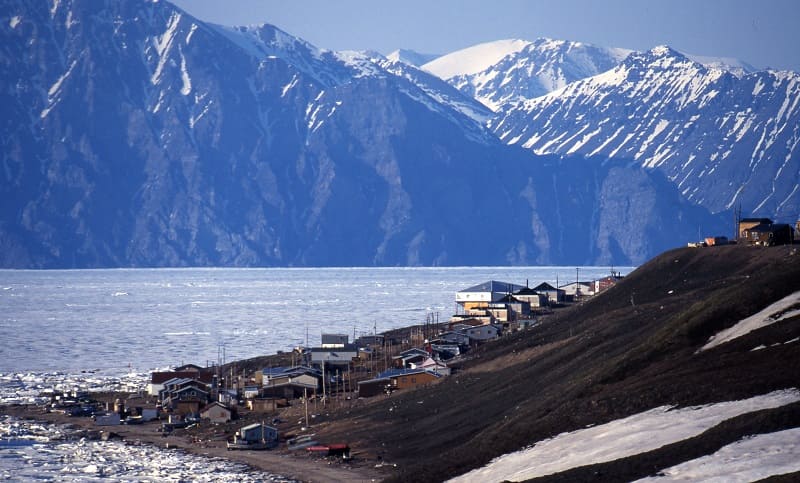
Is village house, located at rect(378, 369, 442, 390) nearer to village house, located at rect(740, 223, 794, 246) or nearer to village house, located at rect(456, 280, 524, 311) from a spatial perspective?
village house, located at rect(740, 223, 794, 246)

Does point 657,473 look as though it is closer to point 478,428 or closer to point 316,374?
point 478,428

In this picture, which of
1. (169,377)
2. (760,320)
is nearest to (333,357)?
(169,377)

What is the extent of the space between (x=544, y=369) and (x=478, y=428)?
34.7 ft

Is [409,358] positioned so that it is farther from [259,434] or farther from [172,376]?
[259,434]

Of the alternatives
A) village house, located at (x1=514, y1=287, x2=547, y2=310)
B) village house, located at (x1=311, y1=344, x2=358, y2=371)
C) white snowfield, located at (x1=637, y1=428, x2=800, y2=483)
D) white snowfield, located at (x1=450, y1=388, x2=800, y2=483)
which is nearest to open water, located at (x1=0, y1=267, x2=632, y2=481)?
village house, located at (x1=311, y1=344, x2=358, y2=371)

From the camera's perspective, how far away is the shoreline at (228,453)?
63.8 m

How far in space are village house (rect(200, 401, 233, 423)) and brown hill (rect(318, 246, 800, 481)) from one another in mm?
10854

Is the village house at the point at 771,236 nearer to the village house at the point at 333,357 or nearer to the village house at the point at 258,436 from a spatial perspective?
the village house at the point at 333,357

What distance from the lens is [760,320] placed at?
5697 cm

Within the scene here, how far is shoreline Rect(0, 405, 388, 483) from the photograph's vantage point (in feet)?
209

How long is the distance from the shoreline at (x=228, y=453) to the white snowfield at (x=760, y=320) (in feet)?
48.3

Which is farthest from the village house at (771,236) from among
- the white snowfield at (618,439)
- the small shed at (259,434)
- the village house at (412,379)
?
the white snowfield at (618,439)

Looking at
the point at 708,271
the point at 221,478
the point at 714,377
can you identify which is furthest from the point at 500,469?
the point at 708,271

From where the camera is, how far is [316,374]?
103 meters
